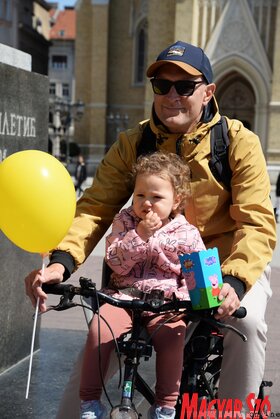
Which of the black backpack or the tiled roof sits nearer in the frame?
the black backpack

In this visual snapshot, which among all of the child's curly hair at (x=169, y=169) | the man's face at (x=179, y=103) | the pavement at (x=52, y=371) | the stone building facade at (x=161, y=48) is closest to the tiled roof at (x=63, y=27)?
Result: the stone building facade at (x=161, y=48)

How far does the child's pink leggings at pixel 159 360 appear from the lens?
250 cm

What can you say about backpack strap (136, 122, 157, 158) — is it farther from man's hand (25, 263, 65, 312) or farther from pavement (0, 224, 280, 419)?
pavement (0, 224, 280, 419)

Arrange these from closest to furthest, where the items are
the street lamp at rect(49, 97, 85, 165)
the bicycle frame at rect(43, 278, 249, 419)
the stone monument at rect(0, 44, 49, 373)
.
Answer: the bicycle frame at rect(43, 278, 249, 419) → the stone monument at rect(0, 44, 49, 373) → the street lamp at rect(49, 97, 85, 165)

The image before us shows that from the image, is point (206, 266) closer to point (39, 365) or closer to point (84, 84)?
point (39, 365)

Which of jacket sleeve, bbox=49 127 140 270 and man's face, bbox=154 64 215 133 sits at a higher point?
man's face, bbox=154 64 215 133

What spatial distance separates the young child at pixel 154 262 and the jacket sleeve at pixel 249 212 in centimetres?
19

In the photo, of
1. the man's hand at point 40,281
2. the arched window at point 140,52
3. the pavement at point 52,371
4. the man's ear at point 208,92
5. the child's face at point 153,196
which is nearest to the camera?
the man's hand at point 40,281

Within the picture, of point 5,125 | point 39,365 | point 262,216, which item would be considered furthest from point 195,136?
point 39,365

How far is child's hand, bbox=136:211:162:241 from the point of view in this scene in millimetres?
2637

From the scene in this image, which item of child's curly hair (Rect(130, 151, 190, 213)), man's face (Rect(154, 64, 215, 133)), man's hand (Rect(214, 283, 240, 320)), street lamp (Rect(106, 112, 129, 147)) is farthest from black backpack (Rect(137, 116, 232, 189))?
street lamp (Rect(106, 112, 129, 147))

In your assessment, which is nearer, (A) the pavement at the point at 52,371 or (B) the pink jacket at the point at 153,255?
(B) the pink jacket at the point at 153,255

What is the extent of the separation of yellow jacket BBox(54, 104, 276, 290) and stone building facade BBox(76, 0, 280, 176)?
107 ft

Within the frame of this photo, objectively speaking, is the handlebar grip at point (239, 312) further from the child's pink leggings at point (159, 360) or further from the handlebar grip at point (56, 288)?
the handlebar grip at point (56, 288)
